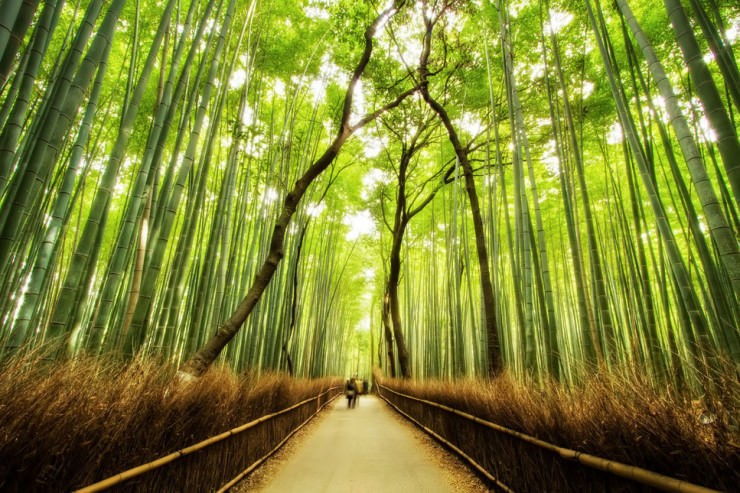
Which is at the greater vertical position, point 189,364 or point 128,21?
point 128,21

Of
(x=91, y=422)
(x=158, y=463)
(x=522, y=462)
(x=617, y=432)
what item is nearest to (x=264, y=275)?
(x=158, y=463)

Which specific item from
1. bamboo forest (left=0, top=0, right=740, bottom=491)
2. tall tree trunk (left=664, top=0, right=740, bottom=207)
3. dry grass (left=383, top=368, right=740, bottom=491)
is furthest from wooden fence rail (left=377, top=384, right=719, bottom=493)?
tall tree trunk (left=664, top=0, right=740, bottom=207)

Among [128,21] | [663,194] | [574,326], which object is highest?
[128,21]

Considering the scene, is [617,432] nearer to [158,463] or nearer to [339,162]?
[158,463]

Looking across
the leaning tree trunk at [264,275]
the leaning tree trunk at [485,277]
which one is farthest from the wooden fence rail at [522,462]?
the leaning tree trunk at [264,275]

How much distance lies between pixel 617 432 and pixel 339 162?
682 cm

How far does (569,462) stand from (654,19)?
5.00 meters

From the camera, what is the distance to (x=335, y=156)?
374 cm

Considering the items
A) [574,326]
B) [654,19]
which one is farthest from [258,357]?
[574,326]

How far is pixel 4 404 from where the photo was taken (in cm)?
86

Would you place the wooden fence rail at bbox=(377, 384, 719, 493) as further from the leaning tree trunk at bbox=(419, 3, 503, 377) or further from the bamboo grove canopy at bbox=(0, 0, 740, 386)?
the leaning tree trunk at bbox=(419, 3, 503, 377)

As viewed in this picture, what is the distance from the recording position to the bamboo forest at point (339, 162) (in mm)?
1519

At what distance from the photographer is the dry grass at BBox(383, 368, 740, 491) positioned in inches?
35.0

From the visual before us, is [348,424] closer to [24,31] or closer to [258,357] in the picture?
[258,357]
